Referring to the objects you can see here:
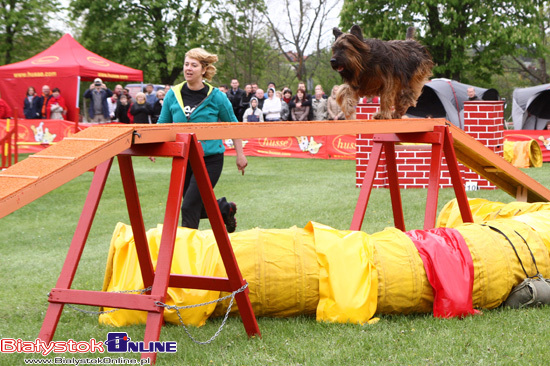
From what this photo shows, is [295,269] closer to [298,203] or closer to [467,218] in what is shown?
[467,218]

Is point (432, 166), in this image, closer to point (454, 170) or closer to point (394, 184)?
point (454, 170)

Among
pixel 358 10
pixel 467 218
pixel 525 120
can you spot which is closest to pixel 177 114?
pixel 467 218

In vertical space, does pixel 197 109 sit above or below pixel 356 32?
below

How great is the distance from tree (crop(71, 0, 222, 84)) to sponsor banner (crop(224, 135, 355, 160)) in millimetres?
18933

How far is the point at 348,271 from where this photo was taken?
4.46 m

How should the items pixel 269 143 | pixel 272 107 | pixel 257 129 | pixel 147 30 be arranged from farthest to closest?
1. pixel 147 30
2. pixel 272 107
3. pixel 269 143
4. pixel 257 129

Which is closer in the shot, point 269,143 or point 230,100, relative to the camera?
point 269,143

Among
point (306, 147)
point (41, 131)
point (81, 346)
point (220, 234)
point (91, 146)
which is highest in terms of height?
point (91, 146)

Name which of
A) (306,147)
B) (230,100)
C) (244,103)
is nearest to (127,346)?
(306,147)

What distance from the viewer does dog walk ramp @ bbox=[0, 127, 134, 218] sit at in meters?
2.89

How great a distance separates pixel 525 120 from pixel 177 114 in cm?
1721

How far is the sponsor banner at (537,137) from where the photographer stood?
51.1 feet

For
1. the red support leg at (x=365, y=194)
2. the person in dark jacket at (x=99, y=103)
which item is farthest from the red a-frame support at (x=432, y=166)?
the person in dark jacket at (x=99, y=103)

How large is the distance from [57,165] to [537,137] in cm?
1478
